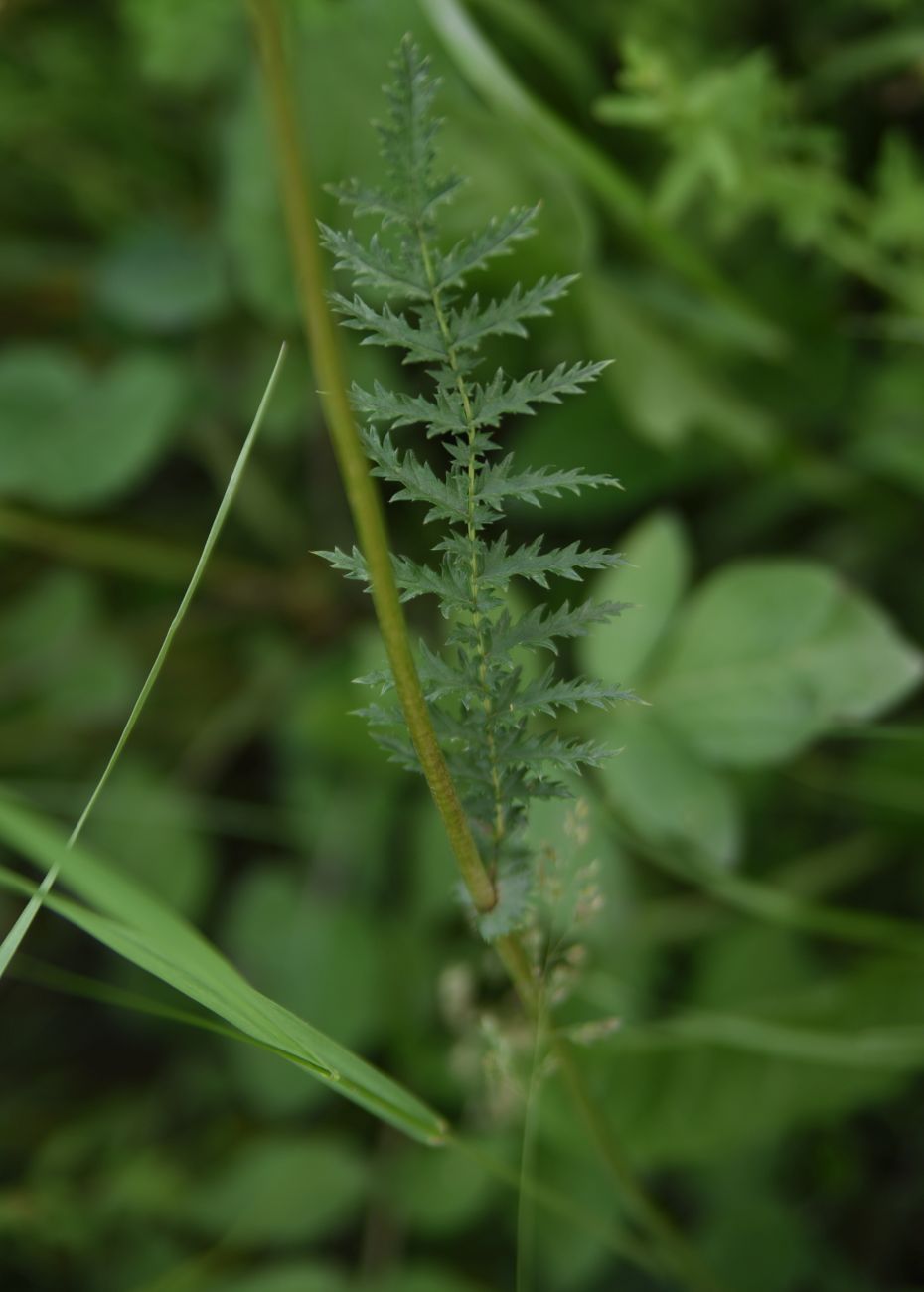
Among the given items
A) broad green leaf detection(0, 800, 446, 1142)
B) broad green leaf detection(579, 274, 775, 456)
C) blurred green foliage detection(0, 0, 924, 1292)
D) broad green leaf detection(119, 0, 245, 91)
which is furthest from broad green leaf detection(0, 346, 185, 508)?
broad green leaf detection(0, 800, 446, 1142)

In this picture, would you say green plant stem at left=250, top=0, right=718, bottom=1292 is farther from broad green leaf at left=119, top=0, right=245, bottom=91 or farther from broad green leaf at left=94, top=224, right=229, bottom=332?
broad green leaf at left=94, top=224, right=229, bottom=332

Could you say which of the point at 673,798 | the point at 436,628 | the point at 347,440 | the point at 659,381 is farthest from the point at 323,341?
the point at 436,628

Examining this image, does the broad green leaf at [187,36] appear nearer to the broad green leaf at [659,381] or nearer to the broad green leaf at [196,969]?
the broad green leaf at [659,381]

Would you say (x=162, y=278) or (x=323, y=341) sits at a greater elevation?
(x=323, y=341)

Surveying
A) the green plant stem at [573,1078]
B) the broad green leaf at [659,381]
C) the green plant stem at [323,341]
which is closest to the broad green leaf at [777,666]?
the broad green leaf at [659,381]

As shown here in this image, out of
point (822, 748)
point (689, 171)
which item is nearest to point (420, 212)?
point (689, 171)

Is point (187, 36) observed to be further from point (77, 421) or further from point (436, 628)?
point (436, 628)
